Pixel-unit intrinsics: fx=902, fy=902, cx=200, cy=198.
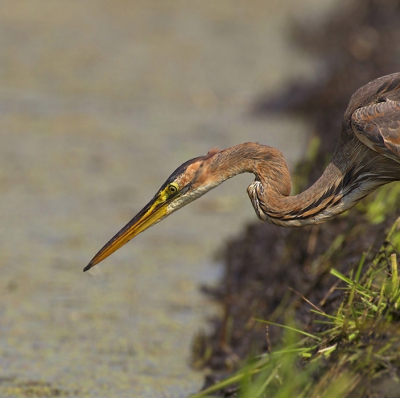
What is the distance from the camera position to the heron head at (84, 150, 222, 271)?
13.6 ft

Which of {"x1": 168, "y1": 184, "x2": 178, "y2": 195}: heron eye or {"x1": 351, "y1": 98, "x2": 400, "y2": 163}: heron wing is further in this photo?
{"x1": 168, "y1": 184, "x2": 178, "y2": 195}: heron eye

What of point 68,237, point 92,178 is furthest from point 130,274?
point 92,178

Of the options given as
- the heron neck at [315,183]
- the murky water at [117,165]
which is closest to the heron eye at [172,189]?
the heron neck at [315,183]

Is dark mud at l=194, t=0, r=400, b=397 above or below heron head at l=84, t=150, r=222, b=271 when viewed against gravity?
below

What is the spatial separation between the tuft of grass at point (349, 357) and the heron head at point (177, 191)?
Result: 33.6 inches

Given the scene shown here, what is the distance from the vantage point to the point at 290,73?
12328mm

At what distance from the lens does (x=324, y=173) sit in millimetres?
4121

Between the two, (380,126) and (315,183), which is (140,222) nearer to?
(315,183)

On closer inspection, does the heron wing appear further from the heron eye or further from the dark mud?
the heron eye

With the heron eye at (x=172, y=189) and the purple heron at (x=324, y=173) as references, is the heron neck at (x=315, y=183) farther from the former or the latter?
the heron eye at (x=172, y=189)

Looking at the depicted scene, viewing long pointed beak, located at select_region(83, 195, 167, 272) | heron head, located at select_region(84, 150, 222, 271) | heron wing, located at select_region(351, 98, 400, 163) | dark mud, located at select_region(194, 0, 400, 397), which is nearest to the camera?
heron wing, located at select_region(351, 98, 400, 163)

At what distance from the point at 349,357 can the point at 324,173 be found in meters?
1.10

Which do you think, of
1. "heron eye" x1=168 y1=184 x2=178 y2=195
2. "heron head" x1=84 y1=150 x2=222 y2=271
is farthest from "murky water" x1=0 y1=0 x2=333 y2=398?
"heron eye" x1=168 y1=184 x2=178 y2=195

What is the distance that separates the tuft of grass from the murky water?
5.02 feet
